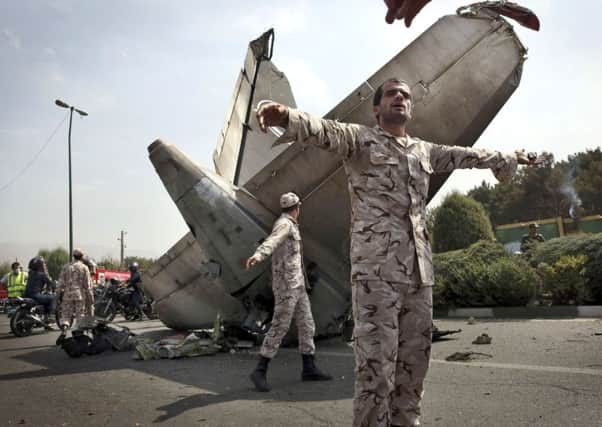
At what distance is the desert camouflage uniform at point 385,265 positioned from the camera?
233 cm

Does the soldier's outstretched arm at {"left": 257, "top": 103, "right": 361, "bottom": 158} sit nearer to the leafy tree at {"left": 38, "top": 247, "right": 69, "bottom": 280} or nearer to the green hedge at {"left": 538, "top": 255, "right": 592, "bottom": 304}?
the green hedge at {"left": 538, "top": 255, "right": 592, "bottom": 304}

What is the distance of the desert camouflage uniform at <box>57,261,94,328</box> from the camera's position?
9.77 meters

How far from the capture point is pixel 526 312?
9.80 m

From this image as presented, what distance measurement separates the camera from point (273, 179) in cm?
718

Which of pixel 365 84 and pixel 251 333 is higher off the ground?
pixel 365 84

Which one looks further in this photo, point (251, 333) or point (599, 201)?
point (599, 201)

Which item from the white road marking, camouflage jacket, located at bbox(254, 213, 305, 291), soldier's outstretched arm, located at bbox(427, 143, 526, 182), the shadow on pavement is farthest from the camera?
camouflage jacket, located at bbox(254, 213, 305, 291)

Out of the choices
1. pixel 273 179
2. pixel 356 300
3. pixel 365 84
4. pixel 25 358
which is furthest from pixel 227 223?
pixel 356 300

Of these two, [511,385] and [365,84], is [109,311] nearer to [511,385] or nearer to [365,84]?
[365,84]

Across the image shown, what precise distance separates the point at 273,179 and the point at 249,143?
4164 mm

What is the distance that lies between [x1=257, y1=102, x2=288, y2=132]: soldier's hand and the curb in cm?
850

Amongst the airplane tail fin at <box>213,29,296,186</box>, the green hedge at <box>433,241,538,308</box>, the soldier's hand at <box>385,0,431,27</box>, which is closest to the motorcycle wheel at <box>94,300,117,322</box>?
the airplane tail fin at <box>213,29,296,186</box>

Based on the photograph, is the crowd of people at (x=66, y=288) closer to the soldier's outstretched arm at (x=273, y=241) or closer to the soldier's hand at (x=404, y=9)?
the soldier's outstretched arm at (x=273, y=241)

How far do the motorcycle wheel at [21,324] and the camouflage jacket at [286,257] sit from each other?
8521 millimetres
